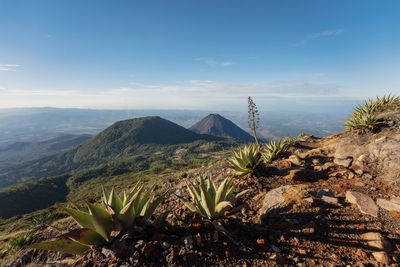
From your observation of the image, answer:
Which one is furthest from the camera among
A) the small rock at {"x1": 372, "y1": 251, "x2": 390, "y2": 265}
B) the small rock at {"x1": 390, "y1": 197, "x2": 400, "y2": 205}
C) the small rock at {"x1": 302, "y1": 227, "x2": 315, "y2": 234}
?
the small rock at {"x1": 390, "y1": 197, "x2": 400, "y2": 205}

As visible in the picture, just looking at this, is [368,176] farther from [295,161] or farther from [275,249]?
[275,249]

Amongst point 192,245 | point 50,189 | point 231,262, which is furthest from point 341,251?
point 50,189

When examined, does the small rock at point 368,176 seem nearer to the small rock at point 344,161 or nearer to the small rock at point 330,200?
the small rock at point 344,161

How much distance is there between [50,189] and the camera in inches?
3088

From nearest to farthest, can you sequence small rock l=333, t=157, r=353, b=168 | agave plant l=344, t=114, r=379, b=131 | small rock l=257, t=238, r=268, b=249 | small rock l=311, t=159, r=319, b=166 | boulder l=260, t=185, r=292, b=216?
1. small rock l=257, t=238, r=268, b=249
2. boulder l=260, t=185, r=292, b=216
3. small rock l=333, t=157, r=353, b=168
4. small rock l=311, t=159, r=319, b=166
5. agave plant l=344, t=114, r=379, b=131

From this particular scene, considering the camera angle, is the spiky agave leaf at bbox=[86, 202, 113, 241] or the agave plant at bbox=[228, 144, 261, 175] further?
the agave plant at bbox=[228, 144, 261, 175]

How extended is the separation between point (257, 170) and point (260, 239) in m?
3.05

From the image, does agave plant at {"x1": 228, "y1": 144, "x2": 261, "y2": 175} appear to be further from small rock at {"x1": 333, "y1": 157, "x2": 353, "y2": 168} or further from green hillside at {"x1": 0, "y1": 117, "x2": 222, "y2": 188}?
green hillside at {"x1": 0, "y1": 117, "x2": 222, "y2": 188}

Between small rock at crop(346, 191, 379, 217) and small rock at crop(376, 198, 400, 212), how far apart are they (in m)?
0.12

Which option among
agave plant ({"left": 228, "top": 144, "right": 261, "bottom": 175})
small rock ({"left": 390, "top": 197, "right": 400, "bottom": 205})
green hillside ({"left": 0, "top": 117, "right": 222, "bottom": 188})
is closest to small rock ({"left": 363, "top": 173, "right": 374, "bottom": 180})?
small rock ({"left": 390, "top": 197, "right": 400, "bottom": 205})

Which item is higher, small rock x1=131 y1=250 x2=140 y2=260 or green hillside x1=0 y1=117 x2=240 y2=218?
small rock x1=131 y1=250 x2=140 y2=260

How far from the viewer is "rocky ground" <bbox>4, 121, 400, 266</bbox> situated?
2.39m

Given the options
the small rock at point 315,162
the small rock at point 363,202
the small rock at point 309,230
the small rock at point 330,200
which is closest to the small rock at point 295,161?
the small rock at point 315,162

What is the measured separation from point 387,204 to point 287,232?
2.48 meters
